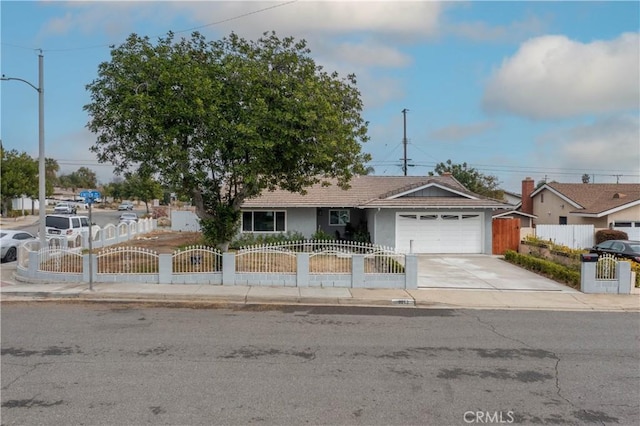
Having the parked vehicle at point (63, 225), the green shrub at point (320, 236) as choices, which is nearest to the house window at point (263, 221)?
the green shrub at point (320, 236)

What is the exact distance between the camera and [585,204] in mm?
31969

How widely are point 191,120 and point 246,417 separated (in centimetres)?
994

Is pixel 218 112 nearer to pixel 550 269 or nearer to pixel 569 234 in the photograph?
pixel 550 269

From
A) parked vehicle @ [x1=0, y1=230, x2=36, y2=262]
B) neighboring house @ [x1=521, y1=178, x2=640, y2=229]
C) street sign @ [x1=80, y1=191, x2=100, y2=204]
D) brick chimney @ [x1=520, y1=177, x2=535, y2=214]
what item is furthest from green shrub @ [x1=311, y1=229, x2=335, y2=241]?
brick chimney @ [x1=520, y1=177, x2=535, y2=214]

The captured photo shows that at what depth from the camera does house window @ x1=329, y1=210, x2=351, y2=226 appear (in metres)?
26.5

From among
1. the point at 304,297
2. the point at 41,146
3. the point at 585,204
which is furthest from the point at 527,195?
the point at 41,146

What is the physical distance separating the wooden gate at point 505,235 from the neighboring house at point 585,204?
904 centimetres

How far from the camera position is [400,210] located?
23.2 metres

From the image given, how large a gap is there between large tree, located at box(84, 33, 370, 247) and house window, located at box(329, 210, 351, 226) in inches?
463

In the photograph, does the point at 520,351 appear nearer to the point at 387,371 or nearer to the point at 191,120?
the point at 387,371

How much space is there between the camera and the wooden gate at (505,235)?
923 inches

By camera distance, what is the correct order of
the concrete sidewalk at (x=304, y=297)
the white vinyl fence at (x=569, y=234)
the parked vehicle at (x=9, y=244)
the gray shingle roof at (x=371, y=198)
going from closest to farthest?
the concrete sidewalk at (x=304, y=297)
the parked vehicle at (x=9, y=244)
the gray shingle roof at (x=371, y=198)
the white vinyl fence at (x=569, y=234)

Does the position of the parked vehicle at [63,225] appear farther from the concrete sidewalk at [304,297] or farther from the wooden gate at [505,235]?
the wooden gate at [505,235]

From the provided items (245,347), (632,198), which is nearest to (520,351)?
(245,347)
